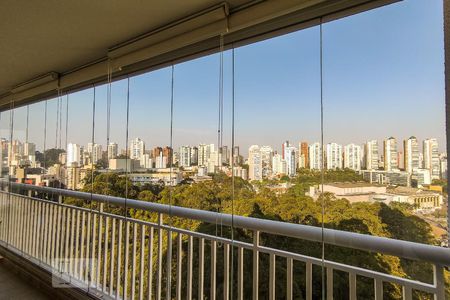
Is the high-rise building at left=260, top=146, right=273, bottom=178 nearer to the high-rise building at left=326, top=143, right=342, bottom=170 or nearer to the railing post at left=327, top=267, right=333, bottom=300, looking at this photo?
the high-rise building at left=326, top=143, right=342, bottom=170

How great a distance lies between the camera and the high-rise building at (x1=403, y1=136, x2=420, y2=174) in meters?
1.29

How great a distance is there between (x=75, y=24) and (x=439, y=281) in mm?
2515

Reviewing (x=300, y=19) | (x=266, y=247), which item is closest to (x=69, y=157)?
(x=266, y=247)

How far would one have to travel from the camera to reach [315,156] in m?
1.58

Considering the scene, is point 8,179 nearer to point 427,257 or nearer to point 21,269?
point 21,269

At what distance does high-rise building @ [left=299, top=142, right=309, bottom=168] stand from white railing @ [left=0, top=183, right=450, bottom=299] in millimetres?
358

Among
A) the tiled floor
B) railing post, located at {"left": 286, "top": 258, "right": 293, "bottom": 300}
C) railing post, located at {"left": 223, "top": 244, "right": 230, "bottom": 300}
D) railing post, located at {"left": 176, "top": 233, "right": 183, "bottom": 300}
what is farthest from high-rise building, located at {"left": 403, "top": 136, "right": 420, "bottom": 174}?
the tiled floor

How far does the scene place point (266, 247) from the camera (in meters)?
1.95

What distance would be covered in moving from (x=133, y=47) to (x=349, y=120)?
1.73 meters

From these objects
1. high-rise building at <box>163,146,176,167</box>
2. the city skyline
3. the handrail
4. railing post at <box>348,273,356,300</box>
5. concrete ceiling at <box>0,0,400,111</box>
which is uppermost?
concrete ceiling at <box>0,0,400,111</box>

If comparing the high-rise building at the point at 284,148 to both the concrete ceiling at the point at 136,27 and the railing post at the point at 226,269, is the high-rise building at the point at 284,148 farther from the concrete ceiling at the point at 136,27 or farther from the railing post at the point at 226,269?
the railing post at the point at 226,269

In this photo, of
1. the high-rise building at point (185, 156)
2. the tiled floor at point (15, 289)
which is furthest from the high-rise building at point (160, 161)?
the tiled floor at point (15, 289)

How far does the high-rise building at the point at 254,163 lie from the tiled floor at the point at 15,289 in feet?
8.83

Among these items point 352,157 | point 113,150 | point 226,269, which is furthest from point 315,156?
point 113,150
